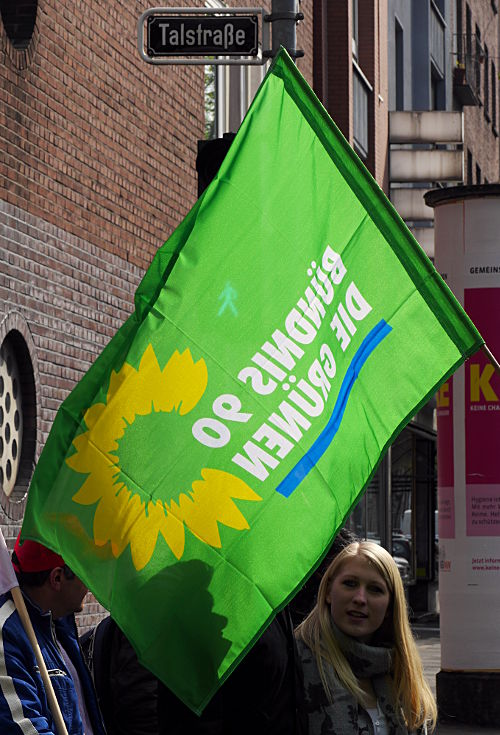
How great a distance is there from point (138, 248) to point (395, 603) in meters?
8.18

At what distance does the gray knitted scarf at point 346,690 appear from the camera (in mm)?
4316

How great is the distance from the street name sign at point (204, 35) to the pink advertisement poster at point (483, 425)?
4.22 meters

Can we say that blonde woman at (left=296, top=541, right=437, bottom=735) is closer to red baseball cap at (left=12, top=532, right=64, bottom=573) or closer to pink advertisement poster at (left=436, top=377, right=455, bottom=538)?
red baseball cap at (left=12, top=532, right=64, bottom=573)

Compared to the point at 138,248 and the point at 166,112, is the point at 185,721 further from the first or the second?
the point at 166,112

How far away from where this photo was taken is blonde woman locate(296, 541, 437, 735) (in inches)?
170

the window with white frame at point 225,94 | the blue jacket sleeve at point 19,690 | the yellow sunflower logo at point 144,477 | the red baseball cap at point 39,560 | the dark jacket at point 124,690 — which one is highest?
the window with white frame at point 225,94

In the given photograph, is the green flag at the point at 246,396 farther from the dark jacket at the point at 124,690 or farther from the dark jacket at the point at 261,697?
the dark jacket at the point at 124,690

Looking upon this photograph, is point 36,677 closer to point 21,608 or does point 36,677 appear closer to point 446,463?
point 21,608

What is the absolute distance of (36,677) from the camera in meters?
4.15

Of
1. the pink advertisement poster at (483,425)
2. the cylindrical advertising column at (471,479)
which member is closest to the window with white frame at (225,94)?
the cylindrical advertising column at (471,479)

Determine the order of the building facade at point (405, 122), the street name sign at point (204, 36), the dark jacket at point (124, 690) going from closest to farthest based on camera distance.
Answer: the dark jacket at point (124, 690) → the street name sign at point (204, 36) → the building facade at point (405, 122)

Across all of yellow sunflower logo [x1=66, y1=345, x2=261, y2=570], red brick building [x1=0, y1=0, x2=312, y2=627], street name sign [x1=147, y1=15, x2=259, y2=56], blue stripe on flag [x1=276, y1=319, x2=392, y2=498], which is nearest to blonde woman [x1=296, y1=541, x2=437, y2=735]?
blue stripe on flag [x1=276, y1=319, x2=392, y2=498]

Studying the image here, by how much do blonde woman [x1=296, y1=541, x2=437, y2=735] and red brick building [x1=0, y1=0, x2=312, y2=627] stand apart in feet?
17.1

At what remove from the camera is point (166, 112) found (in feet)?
43.7
